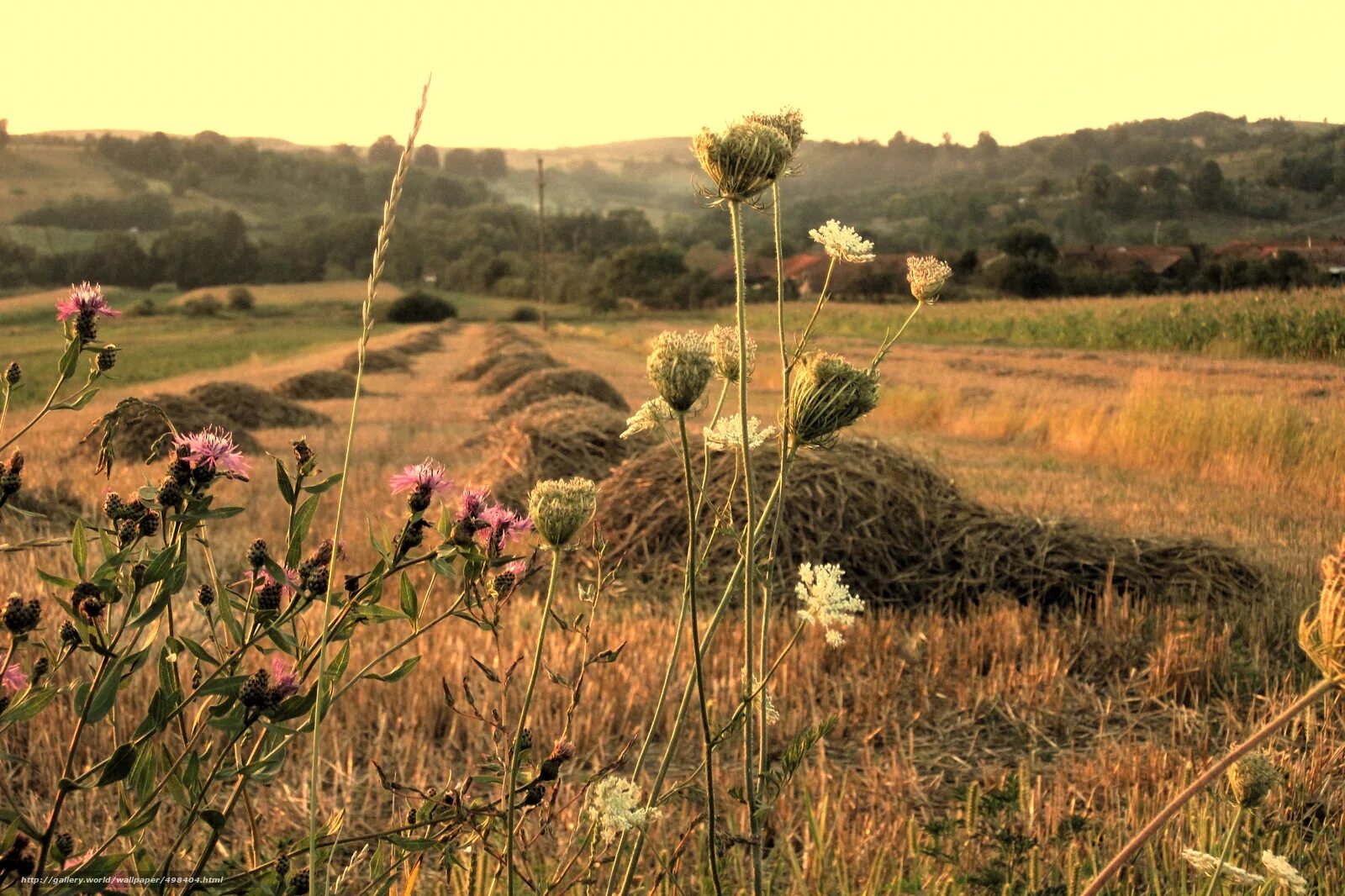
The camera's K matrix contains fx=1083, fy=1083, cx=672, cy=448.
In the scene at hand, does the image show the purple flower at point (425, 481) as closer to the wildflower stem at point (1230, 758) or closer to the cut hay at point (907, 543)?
the wildflower stem at point (1230, 758)

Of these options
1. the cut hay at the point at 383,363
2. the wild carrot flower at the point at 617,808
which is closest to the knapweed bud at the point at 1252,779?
the wild carrot flower at the point at 617,808

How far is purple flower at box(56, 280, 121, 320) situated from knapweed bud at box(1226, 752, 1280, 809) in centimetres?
176

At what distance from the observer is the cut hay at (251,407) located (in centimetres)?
1606

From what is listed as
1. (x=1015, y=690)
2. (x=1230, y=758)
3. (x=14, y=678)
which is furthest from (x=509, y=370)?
(x=1230, y=758)

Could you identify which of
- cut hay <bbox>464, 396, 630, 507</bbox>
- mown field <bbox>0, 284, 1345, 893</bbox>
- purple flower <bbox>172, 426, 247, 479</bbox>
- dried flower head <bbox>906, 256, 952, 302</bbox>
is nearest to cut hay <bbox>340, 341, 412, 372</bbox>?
mown field <bbox>0, 284, 1345, 893</bbox>

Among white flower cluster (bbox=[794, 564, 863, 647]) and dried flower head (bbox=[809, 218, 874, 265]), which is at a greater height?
dried flower head (bbox=[809, 218, 874, 265])

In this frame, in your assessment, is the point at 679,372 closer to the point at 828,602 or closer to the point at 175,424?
the point at 828,602

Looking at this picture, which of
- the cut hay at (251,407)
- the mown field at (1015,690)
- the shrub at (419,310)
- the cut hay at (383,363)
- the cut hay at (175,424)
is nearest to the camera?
the mown field at (1015,690)

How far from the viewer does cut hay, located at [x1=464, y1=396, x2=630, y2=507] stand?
850cm

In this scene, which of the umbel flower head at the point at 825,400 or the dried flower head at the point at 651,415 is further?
the dried flower head at the point at 651,415

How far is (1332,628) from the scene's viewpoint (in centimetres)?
108

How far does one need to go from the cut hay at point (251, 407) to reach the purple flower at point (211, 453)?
50.6ft

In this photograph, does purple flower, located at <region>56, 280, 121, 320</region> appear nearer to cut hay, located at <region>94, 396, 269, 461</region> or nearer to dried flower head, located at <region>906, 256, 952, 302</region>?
dried flower head, located at <region>906, 256, 952, 302</region>

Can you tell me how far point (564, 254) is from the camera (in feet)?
326
